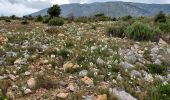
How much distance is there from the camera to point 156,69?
12.5m

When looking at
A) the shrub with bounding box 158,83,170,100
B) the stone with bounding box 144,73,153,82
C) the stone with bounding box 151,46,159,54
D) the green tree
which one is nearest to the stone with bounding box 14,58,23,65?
the stone with bounding box 144,73,153,82

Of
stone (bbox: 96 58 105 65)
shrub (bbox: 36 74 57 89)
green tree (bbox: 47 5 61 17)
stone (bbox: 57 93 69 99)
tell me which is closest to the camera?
stone (bbox: 57 93 69 99)

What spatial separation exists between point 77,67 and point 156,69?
265 centimetres

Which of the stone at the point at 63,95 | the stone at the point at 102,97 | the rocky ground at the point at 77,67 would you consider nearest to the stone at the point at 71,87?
the rocky ground at the point at 77,67

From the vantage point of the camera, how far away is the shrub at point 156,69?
1241 cm

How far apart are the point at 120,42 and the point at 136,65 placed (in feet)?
9.91

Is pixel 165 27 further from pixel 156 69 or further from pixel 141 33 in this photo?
pixel 156 69

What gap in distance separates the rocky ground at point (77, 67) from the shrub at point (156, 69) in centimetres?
13

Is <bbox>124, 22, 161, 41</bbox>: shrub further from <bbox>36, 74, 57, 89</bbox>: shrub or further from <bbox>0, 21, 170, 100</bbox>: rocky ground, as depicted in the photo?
<bbox>36, 74, 57, 89</bbox>: shrub

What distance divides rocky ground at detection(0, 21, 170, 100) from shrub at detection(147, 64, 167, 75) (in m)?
0.13

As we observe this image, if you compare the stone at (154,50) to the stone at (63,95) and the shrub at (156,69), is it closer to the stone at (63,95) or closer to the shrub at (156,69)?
the shrub at (156,69)

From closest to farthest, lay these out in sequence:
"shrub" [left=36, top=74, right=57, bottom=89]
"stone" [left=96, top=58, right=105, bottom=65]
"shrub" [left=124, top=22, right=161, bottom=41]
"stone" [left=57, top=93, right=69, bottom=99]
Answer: "stone" [left=57, top=93, right=69, bottom=99] < "shrub" [left=36, top=74, right=57, bottom=89] < "stone" [left=96, top=58, right=105, bottom=65] < "shrub" [left=124, top=22, right=161, bottom=41]

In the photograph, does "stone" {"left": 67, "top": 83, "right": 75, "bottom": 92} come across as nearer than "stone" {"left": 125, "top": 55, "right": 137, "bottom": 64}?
Yes

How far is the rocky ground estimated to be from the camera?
10.5 meters
